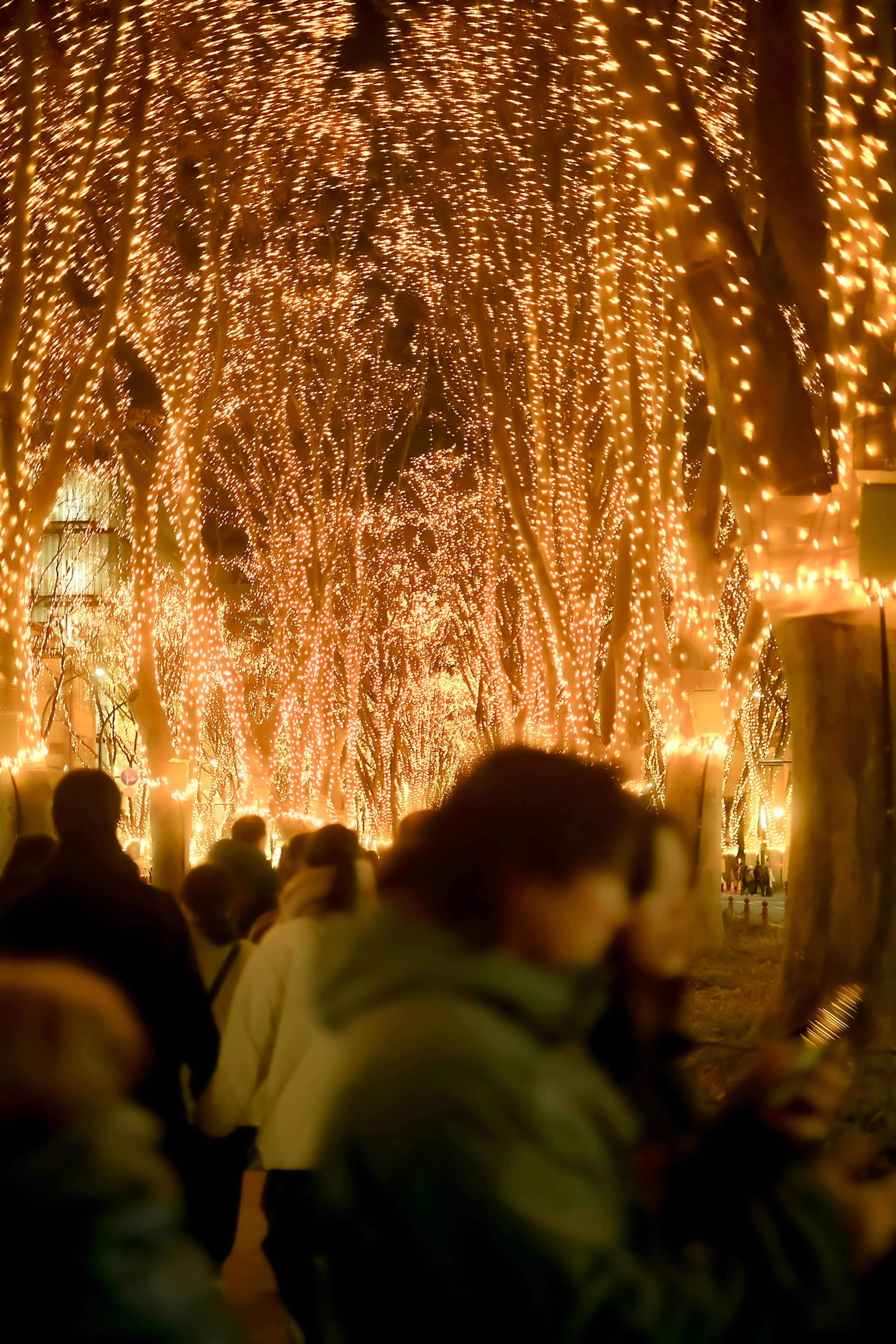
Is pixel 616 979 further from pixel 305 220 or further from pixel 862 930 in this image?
pixel 305 220

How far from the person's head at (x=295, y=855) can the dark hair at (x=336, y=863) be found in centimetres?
10

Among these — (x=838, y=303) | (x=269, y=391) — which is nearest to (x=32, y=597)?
(x=269, y=391)

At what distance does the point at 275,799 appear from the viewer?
135ft

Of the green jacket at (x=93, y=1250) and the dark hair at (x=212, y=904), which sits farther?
the dark hair at (x=212, y=904)

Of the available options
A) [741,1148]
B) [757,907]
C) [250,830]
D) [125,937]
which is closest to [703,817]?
[250,830]

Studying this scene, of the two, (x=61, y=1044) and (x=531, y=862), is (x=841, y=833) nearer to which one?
A: (x=531, y=862)

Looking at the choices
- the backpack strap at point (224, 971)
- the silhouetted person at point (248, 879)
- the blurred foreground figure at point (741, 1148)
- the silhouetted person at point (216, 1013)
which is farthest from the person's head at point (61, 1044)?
the silhouetted person at point (248, 879)

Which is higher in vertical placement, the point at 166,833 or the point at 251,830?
the point at 251,830

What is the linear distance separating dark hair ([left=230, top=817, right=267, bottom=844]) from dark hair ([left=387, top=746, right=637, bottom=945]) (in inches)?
253

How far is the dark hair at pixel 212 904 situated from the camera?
17.0 ft

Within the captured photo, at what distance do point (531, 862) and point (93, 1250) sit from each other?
669mm

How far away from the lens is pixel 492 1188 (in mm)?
1404

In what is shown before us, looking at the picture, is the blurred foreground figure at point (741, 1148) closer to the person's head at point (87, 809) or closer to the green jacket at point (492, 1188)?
the green jacket at point (492, 1188)

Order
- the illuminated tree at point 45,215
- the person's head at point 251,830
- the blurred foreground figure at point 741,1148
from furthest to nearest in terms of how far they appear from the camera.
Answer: the illuminated tree at point 45,215
the person's head at point 251,830
the blurred foreground figure at point 741,1148
